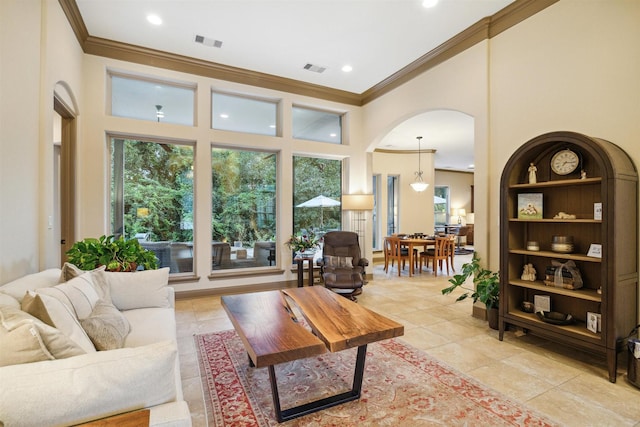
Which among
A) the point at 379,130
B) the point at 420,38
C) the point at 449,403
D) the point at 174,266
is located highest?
the point at 420,38

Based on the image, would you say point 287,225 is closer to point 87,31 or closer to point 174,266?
point 174,266

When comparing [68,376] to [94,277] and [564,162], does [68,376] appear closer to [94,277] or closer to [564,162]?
[94,277]

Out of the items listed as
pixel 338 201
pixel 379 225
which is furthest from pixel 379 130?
pixel 379 225

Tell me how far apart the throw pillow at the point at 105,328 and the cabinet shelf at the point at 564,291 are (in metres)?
3.37

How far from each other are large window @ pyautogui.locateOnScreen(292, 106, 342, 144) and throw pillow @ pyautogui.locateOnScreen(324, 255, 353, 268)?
7.17 feet

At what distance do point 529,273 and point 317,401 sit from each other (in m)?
2.49

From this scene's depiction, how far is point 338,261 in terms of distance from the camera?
512 centimetres

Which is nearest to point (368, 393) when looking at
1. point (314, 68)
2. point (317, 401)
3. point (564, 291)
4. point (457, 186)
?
point (317, 401)

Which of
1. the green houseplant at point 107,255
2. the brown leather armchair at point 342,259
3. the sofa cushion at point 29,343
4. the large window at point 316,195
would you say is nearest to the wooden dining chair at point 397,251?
the large window at point 316,195

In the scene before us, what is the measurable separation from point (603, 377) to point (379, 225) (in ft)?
21.1

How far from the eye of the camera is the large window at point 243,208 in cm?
499

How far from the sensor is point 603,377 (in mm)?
2449

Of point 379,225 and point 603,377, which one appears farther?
point 379,225

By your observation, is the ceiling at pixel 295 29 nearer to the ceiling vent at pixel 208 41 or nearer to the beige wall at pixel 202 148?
the ceiling vent at pixel 208 41
